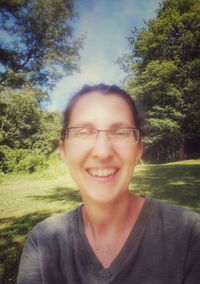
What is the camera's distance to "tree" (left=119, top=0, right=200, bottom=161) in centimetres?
3469

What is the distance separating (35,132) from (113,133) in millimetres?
39157

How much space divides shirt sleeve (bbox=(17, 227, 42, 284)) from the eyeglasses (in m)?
0.69

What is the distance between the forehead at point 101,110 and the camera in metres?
1.93

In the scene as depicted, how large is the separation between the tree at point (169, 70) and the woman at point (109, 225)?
32240mm

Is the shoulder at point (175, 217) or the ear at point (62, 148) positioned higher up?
the ear at point (62, 148)

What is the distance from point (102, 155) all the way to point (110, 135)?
150 millimetres

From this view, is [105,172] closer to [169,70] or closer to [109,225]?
[109,225]

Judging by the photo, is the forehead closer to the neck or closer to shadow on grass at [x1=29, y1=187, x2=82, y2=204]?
the neck

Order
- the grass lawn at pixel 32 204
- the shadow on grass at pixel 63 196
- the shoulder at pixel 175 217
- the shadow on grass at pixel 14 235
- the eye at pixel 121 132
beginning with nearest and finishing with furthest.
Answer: the shoulder at pixel 175 217, the eye at pixel 121 132, the shadow on grass at pixel 14 235, the grass lawn at pixel 32 204, the shadow on grass at pixel 63 196

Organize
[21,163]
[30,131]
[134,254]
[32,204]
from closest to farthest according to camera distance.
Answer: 1. [134,254]
2. [32,204]
3. [21,163]
4. [30,131]

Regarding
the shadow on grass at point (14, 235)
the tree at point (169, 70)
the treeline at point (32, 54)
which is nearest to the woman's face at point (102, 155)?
the shadow on grass at point (14, 235)

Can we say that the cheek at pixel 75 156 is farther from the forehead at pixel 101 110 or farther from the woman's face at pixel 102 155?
the forehead at pixel 101 110

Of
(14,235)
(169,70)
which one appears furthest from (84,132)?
(169,70)

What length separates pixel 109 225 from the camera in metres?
1.95
